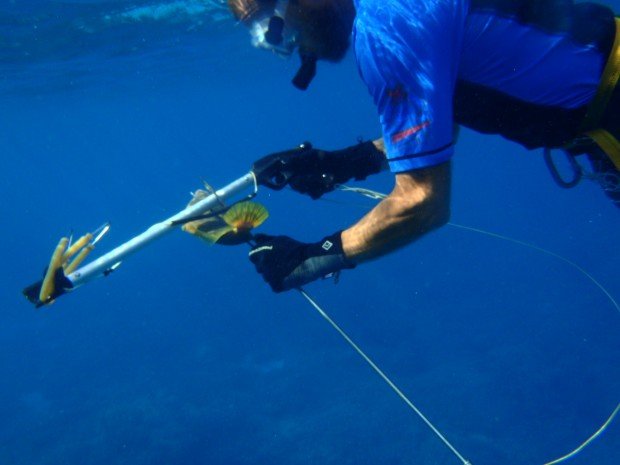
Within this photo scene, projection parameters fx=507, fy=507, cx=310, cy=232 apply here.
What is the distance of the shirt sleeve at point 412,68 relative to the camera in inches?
73.2

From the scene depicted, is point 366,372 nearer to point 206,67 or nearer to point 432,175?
point 432,175

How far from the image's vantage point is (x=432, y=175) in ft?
6.64

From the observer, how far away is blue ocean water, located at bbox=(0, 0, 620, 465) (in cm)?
1161

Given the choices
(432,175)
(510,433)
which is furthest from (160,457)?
(432,175)

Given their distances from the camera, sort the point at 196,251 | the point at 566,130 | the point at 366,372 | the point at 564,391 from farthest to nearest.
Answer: the point at 196,251 < the point at 366,372 < the point at 564,391 < the point at 566,130

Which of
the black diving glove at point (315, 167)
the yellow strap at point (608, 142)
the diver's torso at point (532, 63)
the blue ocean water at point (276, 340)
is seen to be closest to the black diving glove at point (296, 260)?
the black diving glove at point (315, 167)

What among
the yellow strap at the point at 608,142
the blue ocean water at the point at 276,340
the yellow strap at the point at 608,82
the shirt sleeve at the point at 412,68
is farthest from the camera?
the blue ocean water at the point at 276,340

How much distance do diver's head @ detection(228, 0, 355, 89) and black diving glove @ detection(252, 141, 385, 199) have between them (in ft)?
2.17

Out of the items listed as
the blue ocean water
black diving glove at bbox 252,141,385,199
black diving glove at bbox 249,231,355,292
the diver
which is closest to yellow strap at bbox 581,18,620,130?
the diver

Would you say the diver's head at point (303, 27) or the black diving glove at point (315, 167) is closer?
the diver's head at point (303, 27)

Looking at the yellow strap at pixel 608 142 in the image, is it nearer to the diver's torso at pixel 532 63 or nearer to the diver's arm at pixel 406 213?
the diver's torso at pixel 532 63

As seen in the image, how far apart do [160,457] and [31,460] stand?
3.95m

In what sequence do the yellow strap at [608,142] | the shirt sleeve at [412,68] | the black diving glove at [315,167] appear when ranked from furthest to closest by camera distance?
the black diving glove at [315,167]
the yellow strap at [608,142]
the shirt sleeve at [412,68]

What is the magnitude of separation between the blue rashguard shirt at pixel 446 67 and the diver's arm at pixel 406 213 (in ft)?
0.23
